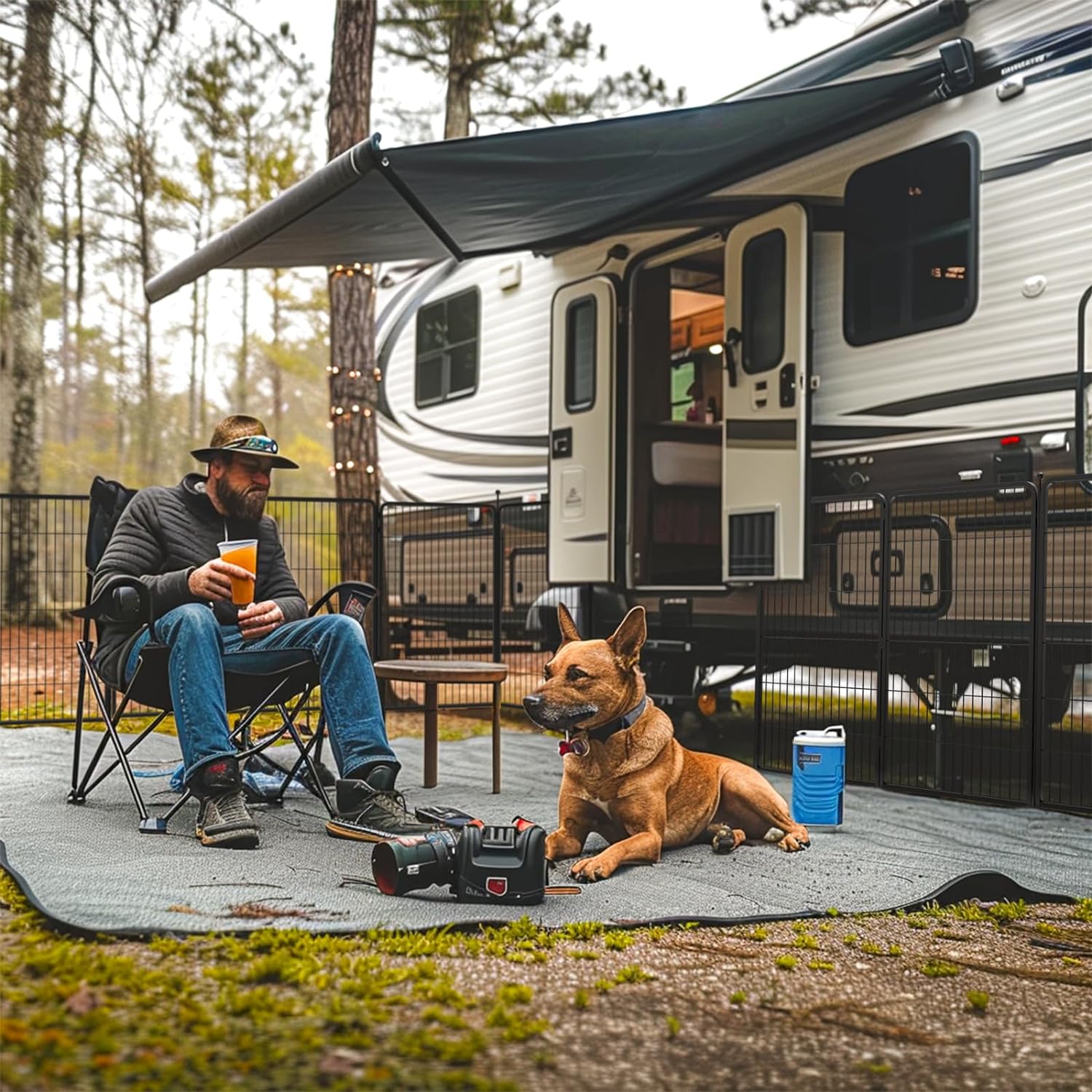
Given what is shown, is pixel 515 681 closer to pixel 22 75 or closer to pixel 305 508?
pixel 305 508

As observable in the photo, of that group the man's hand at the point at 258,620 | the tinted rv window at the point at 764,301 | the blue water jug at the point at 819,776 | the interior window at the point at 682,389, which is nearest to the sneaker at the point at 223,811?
the man's hand at the point at 258,620

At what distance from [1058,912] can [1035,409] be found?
2.05m

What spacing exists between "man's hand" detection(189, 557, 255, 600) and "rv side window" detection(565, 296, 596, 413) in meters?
3.19

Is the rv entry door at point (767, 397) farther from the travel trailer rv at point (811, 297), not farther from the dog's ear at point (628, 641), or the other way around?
the dog's ear at point (628, 641)

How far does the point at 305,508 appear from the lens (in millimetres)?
7125

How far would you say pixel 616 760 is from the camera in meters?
3.60

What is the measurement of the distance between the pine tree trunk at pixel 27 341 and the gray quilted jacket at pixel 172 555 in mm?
7240

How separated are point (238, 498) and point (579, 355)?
10.1 feet

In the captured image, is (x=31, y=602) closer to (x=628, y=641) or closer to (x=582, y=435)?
(x=582, y=435)

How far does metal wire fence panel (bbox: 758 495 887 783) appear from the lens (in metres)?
5.19

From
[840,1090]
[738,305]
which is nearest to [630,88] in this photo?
[738,305]

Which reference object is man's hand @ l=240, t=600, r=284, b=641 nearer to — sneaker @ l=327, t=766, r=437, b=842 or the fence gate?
sneaker @ l=327, t=766, r=437, b=842

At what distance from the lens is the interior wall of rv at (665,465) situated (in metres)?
6.54

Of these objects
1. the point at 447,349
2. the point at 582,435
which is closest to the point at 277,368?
the point at 447,349
